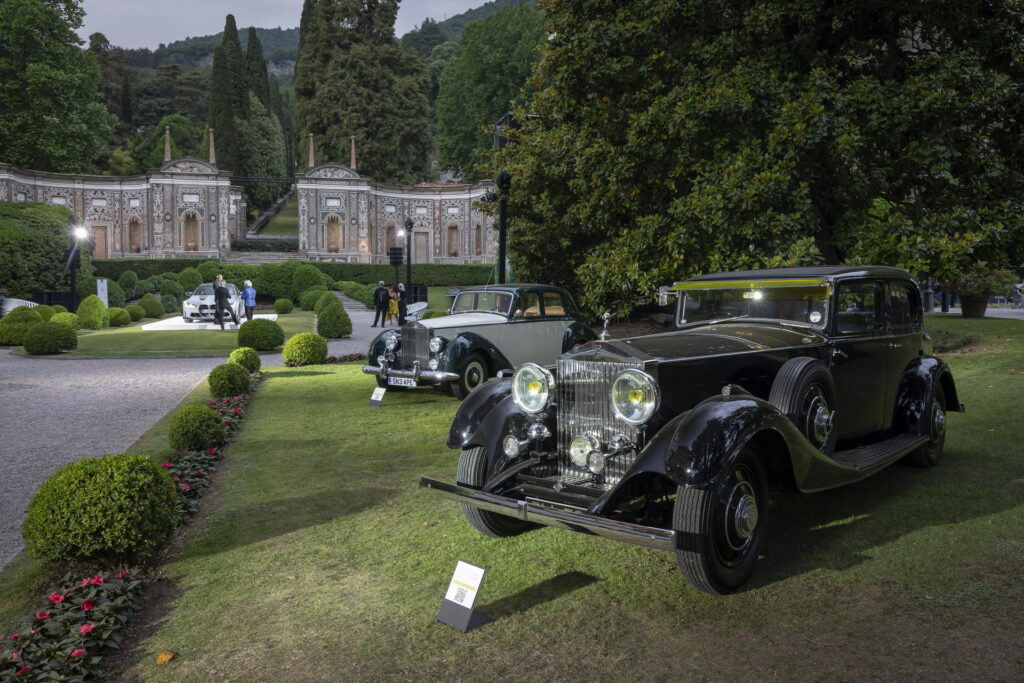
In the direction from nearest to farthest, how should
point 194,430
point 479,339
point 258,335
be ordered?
point 194,430
point 479,339
point 258,335

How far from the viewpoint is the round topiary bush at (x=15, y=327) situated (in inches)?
784

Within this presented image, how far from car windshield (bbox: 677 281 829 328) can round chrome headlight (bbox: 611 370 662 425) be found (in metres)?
2.05

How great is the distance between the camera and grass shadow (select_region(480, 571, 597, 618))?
4.02 metres

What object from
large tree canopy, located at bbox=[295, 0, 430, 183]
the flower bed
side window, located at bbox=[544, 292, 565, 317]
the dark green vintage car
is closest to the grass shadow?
the flower bed

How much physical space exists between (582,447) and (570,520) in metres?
0.85

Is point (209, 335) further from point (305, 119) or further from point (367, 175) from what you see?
point (305, 119)

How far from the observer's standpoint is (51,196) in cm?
5138

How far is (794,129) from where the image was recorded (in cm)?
997

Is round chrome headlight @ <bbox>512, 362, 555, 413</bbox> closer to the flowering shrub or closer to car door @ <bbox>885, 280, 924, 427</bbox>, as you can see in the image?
the flowering shrub

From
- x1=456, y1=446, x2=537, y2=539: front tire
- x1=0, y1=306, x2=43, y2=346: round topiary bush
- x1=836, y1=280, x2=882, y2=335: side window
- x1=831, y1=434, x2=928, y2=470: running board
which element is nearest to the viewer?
x1=456, y1=446, x2=537, y2=539: front tire

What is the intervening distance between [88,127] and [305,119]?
1989cm

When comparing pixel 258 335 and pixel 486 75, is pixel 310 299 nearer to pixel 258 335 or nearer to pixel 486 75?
pixel 258 335

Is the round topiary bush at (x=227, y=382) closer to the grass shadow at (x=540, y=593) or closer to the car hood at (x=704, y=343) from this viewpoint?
the car hood at (x=704, y=343)

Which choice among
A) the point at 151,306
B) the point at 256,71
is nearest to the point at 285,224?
the point at 256,71
